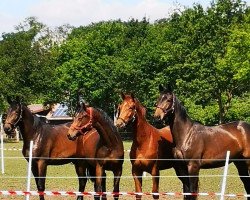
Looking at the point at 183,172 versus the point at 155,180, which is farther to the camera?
the point at 183,172

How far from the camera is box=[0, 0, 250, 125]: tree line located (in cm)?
4888

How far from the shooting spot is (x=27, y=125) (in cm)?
1398

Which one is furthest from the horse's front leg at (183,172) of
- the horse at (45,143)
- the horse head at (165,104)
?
the horse at (45,143)

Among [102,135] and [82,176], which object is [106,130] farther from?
[82,176]

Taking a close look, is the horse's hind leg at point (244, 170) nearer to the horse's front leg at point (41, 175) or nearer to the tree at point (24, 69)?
the horse's front leg at point (41, 175)

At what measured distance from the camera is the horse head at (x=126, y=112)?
11.9m

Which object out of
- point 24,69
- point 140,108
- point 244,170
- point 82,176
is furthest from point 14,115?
point 24,69

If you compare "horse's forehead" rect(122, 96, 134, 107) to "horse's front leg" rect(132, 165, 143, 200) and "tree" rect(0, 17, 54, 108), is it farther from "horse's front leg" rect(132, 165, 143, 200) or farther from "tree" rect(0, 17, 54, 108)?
"tree" rect(0, 17, 54, 108)

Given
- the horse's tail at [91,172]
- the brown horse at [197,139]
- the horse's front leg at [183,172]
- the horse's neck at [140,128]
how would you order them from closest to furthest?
1. the brown horse at [197,139]
2. the horse's neck at [140,128]
3. the horse's front leg at [183,172]
4. the horse's tail at [91,172]

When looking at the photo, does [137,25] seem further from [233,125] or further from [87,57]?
[233,125]

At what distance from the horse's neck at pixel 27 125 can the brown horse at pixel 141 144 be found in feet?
8.95

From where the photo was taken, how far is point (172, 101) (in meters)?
12.1

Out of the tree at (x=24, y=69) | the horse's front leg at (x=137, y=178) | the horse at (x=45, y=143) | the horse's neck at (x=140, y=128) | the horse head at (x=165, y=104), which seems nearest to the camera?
the horse's front leg at (x=137, y=178)

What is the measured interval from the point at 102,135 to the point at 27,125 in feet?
8.06
